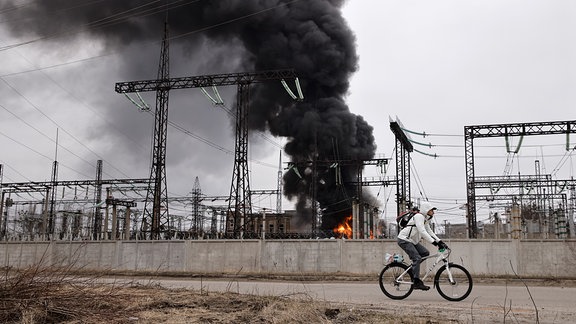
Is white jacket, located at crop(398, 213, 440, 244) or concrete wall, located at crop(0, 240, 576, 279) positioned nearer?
white jacket, located at crop(398, 213, 440, 244)

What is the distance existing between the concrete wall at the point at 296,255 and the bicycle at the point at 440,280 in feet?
33.5

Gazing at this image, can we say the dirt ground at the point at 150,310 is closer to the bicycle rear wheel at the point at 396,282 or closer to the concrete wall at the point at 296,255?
the bicycle rear wheel at the point at 396,282

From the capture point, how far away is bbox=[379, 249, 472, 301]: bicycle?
851cm

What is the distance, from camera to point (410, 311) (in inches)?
277

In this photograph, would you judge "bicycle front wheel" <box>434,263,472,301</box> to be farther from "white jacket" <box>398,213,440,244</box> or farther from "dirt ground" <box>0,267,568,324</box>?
"dirt ground" <box>0,267,568,324</box>

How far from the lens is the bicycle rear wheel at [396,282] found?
8.84 metres

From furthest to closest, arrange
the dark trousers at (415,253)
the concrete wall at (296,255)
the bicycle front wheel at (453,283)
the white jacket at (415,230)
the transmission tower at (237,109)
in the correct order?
the transmission tower at (237,109)
the concrete wall at (296,255)
the white jacket at (415,230)
the dark trousers at (415,253)
the bicycle front wheel at (453,283)

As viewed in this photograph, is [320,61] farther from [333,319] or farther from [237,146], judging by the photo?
[333,319]

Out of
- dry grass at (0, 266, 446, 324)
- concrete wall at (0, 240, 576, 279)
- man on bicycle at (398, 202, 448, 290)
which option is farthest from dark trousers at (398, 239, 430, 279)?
concrete wall at (0, 240, 576, 279)

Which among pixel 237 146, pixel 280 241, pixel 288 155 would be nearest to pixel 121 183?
pixel 288 155

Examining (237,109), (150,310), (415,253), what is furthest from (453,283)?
(237,109)

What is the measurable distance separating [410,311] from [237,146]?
29.1m

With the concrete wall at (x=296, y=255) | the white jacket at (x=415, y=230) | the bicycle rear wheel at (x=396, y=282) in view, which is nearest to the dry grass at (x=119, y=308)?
the bicycle rear wheel at (x=396, y=282)

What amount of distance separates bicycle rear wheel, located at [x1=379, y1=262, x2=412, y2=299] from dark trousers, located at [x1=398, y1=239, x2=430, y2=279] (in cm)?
13
